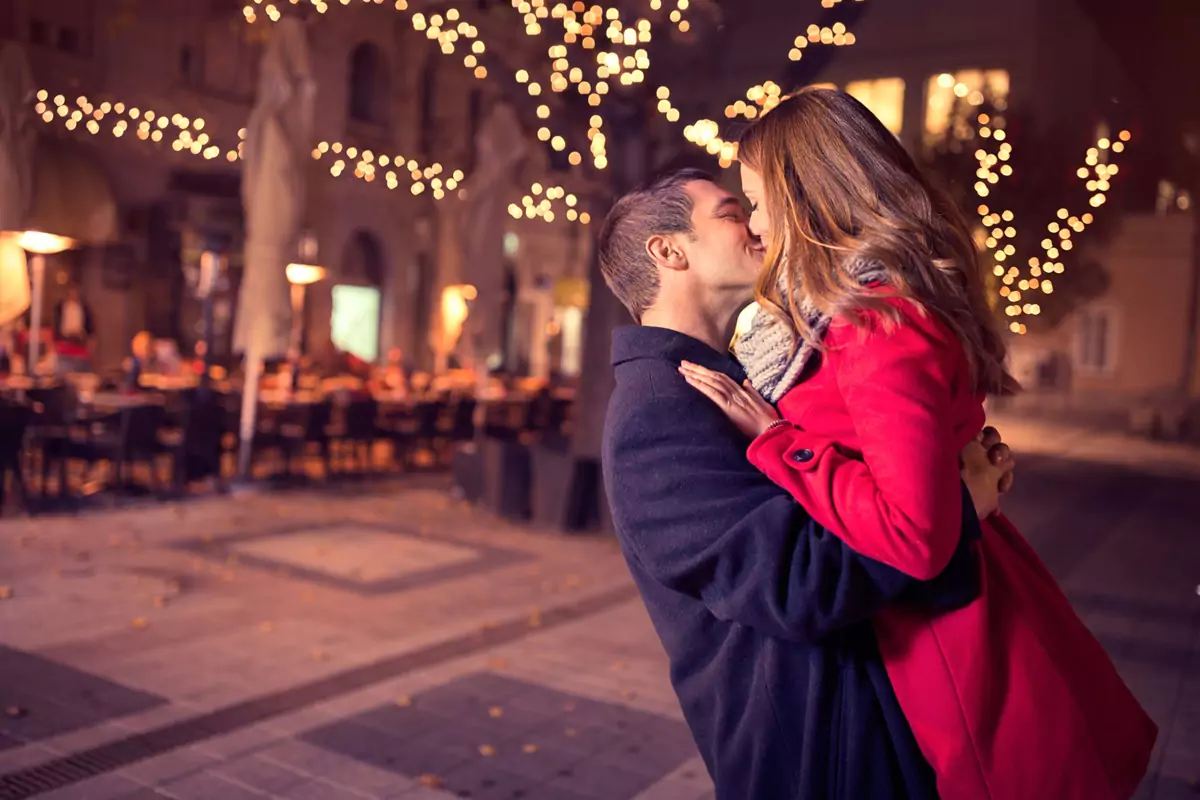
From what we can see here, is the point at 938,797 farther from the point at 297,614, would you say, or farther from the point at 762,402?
the point at 297,614

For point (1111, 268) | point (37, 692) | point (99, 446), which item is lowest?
point (37, 692)

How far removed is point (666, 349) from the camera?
6.09ft

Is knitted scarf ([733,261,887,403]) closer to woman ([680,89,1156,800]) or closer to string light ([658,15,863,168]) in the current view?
woman ([680,89,1156,800])

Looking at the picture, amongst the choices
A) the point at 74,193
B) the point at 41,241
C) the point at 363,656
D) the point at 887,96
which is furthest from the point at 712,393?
the point at 887,96

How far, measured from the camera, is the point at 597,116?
9758 mm

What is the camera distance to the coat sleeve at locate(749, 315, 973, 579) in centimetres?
144

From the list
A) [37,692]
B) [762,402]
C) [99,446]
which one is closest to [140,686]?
[37,692]

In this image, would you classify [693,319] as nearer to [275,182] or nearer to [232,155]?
[275,182]

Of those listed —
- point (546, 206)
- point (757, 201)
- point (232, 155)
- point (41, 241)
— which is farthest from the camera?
point (546, 206)

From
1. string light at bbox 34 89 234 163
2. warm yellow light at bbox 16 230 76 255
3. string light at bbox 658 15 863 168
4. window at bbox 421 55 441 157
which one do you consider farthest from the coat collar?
window at bbox 421 55 441 157

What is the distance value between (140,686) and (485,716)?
1.74m

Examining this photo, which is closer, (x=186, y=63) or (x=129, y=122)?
(x=129, y=122)

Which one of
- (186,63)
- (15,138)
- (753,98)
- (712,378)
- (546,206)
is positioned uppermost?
(186,63)

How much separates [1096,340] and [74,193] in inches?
1345
